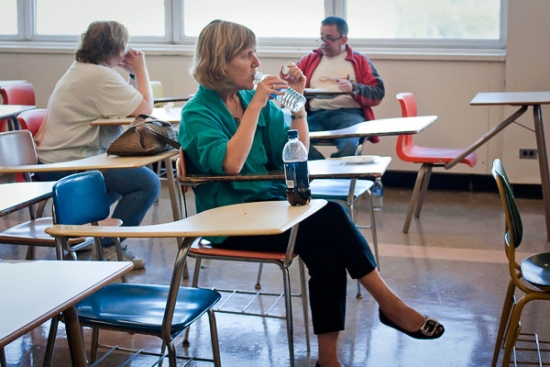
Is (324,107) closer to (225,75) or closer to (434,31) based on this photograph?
(434,31)

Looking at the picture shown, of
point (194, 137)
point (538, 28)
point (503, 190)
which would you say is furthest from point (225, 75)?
point (538, 28)

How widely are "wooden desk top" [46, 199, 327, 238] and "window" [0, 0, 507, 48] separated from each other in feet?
13.6

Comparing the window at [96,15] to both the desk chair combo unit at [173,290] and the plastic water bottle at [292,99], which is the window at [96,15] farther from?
the desk chair combo unit at [173,290]

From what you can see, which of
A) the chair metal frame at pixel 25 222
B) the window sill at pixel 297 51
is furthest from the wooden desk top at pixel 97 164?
the window sill at pixel 297 51

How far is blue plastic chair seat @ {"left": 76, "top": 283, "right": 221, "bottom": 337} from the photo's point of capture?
2174 mm

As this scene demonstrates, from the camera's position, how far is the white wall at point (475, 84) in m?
5.64

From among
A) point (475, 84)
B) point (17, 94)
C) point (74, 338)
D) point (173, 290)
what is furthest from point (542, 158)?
point (17, 94)

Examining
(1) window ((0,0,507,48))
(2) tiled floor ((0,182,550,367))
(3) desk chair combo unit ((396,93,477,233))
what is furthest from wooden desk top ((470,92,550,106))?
(1) window ((0,0,507,48))

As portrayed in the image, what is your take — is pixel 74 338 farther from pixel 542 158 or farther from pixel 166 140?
pixel 542 158

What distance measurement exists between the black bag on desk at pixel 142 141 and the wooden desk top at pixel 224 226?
1230mm

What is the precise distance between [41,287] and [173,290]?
0.55 metres

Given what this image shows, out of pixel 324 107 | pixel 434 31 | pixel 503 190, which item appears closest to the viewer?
pixel 503 190

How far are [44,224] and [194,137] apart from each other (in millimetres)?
959

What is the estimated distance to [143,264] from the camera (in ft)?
13.6
